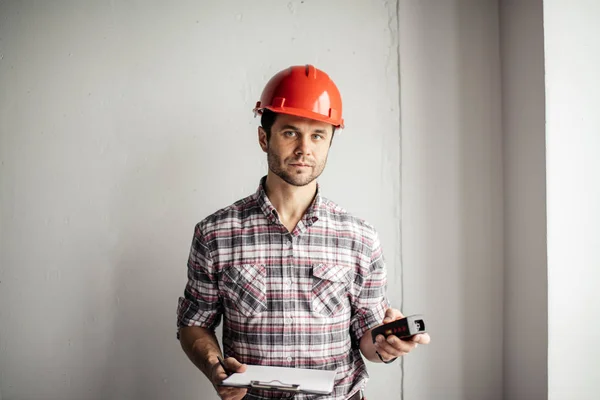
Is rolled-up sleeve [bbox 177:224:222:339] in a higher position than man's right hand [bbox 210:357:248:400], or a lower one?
higher

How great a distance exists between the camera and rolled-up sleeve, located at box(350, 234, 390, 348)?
1409 millimetres

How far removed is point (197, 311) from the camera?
1.38 meters

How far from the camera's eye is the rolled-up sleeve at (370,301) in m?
1.41

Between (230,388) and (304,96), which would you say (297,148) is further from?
(230,388)

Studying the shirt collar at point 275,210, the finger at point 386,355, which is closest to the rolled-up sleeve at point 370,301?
the finger at point 386,355
